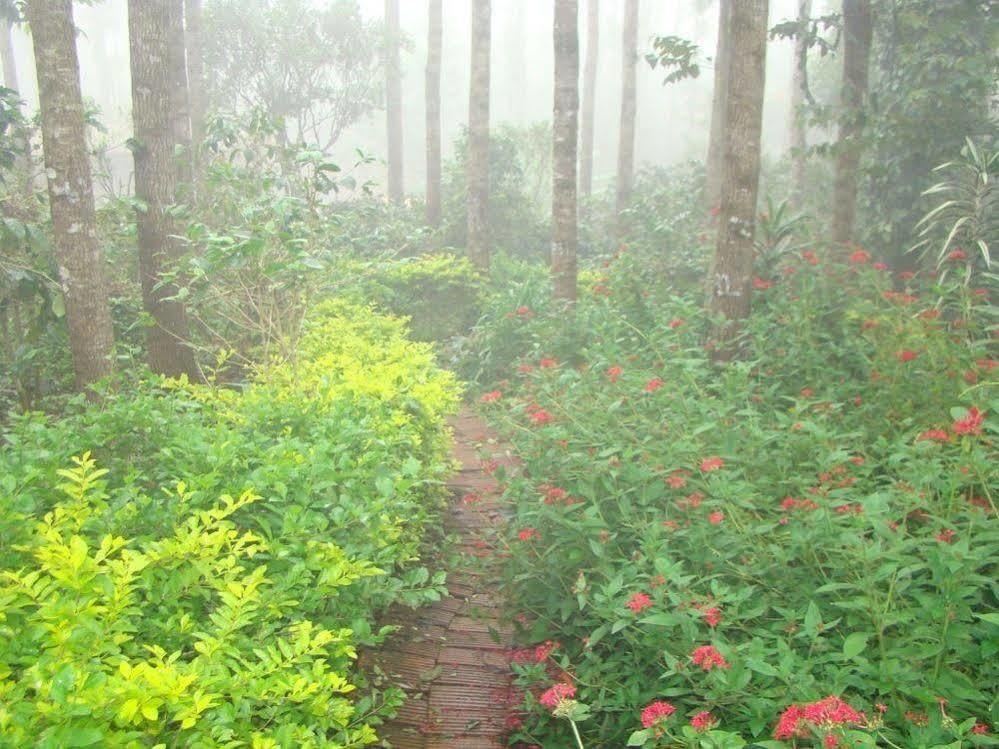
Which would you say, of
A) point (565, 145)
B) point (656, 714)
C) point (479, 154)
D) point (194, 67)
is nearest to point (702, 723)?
point (656, 714)

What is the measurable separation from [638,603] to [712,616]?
0.23 metres

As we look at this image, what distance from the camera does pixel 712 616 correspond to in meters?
2.67

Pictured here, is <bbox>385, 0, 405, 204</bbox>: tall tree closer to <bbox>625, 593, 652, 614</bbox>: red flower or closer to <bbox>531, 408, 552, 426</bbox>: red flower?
<bbox>531, 408, 552, 426</bbox>: red flower

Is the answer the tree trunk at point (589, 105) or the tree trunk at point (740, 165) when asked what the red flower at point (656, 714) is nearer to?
the tree trunk at point (740, 165)

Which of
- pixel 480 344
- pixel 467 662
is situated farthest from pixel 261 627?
pixel 480 344

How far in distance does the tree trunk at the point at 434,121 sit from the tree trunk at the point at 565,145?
7.72 m

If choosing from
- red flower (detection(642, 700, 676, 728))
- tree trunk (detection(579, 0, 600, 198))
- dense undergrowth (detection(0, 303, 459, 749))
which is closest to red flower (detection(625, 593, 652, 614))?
red flower (detection(642, 700, 676, 728))

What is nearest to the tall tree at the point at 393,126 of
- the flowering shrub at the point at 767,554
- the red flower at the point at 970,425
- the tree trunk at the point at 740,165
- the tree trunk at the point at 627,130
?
the tree trunk at the point at 627,130

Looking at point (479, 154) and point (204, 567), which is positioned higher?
Result: point (479, 154)

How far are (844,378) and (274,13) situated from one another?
19.4 m

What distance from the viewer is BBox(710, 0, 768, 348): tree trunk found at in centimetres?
608

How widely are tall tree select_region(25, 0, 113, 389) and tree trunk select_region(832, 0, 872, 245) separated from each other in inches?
265

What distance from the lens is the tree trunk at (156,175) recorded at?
20.6 ft

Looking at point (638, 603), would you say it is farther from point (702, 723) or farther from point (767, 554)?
point (767, 554)
